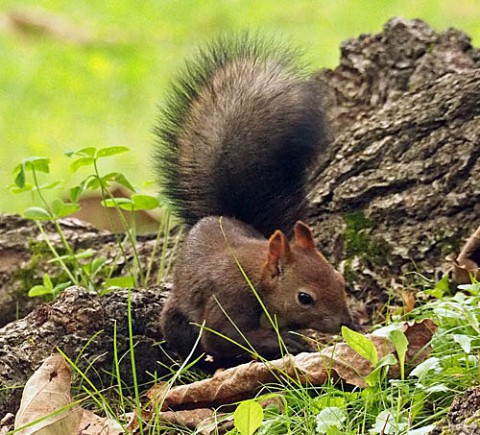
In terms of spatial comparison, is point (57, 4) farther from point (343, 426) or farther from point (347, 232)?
point (343, 426)

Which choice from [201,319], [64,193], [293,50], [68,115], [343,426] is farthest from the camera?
[68,115]

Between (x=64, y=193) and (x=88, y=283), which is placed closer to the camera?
(x=88, y=283)

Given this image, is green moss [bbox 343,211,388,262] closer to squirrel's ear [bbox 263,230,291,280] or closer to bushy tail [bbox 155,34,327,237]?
bushy tail [bbox 155,34,327,237]

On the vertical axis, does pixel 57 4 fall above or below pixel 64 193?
above

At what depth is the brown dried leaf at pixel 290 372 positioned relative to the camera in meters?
2.03

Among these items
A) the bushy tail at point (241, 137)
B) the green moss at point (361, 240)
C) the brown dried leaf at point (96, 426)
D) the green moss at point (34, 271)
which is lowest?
the brown dried leaf at point (96, 426)

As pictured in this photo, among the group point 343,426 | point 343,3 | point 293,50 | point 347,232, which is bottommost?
point 343,426

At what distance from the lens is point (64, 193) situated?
461 cm

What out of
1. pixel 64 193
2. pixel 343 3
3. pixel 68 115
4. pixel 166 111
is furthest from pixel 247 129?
pixel 343 3

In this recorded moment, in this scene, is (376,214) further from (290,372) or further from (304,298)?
(290,372)

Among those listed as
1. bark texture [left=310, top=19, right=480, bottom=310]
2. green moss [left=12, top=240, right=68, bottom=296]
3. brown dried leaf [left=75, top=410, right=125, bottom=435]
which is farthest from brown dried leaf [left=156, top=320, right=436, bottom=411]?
green moss [left=12, top=240, right=68, bottom=296]

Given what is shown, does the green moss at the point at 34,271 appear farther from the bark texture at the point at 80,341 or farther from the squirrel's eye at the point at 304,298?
the squirrel's eye at the point at 304,298

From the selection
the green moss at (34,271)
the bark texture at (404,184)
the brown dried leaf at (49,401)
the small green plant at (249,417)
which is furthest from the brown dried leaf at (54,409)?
the green moss at (34,271)

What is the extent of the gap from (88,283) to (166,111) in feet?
1.69
